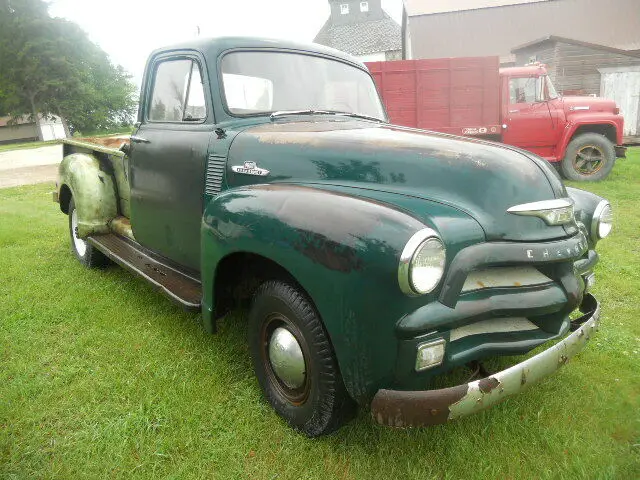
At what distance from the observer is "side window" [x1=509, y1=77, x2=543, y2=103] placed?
882 centimetres

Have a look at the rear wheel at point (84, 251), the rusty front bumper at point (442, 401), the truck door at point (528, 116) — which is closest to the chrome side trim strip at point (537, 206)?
the rusty front bumper at point (442, 401)

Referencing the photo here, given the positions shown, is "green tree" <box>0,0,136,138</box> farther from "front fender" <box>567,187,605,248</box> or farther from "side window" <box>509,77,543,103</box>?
"front fender" <box>567,187,605,248</box>

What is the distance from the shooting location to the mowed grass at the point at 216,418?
209 cm

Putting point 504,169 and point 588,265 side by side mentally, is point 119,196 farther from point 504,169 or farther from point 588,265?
point 588,265

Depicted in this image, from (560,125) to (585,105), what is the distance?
625 millimetres

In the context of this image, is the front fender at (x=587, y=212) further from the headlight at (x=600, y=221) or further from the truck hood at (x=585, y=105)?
the truck hood at (x=585, y=105)

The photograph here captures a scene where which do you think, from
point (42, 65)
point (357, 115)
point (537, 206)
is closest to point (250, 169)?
point (357, 115)

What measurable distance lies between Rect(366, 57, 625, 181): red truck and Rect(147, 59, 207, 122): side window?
597cm

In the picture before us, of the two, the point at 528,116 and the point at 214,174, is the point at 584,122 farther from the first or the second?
the point at 214,174

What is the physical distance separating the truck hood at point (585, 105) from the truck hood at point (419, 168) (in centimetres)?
750

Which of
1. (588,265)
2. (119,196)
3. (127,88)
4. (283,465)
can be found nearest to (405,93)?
(119,196)

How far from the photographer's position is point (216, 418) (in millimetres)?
2418

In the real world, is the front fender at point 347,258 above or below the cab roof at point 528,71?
below

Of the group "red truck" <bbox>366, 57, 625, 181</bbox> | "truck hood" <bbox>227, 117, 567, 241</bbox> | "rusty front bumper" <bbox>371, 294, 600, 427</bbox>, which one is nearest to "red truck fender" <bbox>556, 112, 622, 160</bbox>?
"red truck" <bbox>366, 57, 625, 181</bbox>
